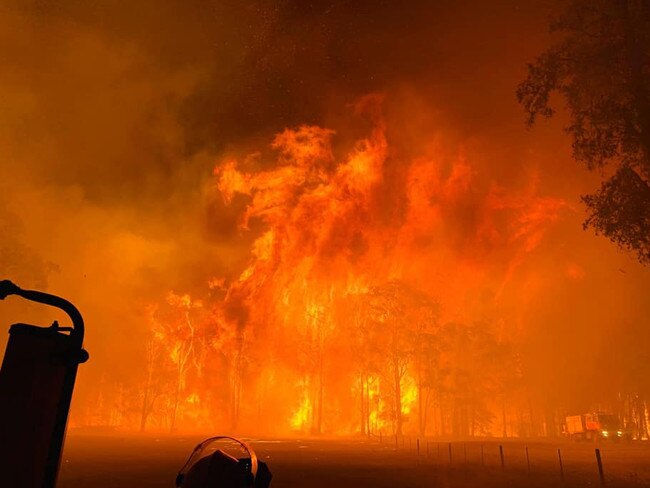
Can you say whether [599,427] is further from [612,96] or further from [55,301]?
[55,301]

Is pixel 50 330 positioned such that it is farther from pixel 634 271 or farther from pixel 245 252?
pixel 634 271

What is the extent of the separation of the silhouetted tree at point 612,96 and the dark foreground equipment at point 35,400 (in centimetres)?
1927

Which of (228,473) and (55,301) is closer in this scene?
(55,301)

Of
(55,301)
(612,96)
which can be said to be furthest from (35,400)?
(612,96)

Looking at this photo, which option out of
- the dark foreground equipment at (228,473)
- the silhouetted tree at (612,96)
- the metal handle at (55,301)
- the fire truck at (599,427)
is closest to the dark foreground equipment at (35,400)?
the metal handle at (55,301)

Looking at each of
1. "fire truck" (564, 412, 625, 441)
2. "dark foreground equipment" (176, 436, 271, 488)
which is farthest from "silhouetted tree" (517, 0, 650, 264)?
"fire truck" (564, 412, 625, 441)

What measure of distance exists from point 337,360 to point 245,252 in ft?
74.9

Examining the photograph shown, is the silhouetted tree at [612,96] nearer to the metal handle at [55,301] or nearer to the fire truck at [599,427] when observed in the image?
the metal handle at [55,301]

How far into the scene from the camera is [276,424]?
65.3 metres

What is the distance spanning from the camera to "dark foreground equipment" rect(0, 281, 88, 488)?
255cm

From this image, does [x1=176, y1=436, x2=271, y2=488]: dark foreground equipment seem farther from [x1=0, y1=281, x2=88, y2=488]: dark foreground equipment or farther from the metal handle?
the metal handle

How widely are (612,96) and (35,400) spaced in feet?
71.6

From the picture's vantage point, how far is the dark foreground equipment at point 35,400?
2.55 meters

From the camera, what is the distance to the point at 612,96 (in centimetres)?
1877
